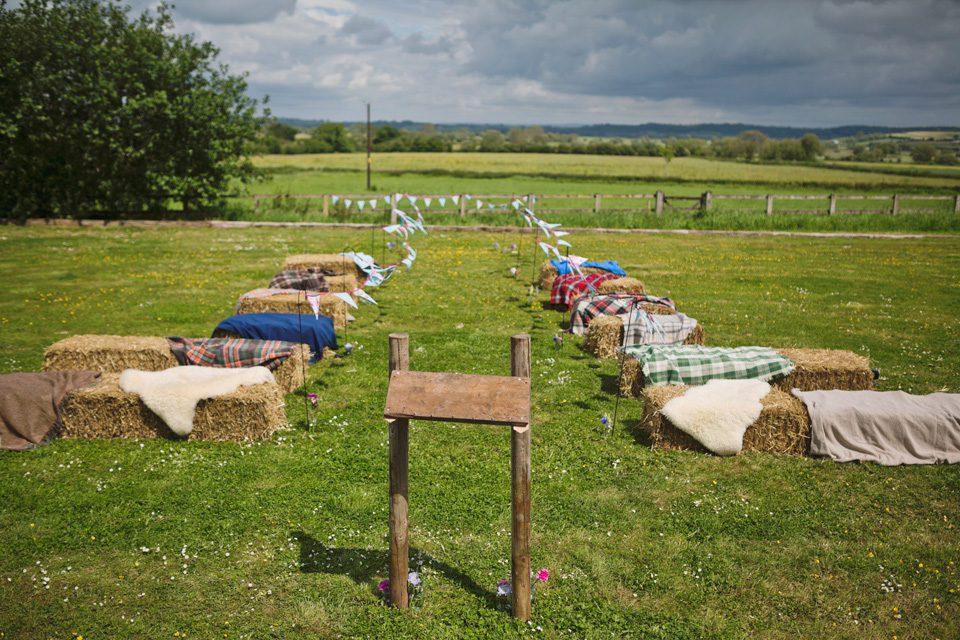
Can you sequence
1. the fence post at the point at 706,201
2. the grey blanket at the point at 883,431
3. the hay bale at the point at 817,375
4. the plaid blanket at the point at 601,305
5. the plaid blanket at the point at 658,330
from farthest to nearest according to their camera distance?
1. the fence post at the point at 706,201
2. the plaid blanket at the point at 601,305
3. the plaid blanket at the point at 658,330
4. the hay bale at the point at 817,375
5. the grey blanket at the point at 883,431

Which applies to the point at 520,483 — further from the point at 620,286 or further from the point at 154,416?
the point at 620,286

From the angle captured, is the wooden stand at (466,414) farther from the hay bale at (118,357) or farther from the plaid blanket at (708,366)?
the hay bale at (118,357)

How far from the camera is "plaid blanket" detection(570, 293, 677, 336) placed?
12180 mm

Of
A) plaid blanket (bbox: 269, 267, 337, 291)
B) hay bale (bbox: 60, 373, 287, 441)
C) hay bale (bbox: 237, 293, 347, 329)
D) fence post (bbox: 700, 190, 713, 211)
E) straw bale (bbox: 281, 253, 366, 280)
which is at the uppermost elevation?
fence post (bbox: 700, 190, 713, 211)

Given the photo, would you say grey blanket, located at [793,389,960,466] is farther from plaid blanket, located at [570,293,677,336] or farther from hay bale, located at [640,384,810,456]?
plaid blanket, located at [570,293,677,336]

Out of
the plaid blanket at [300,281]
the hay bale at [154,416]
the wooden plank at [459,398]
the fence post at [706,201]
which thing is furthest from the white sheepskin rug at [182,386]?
the fence post at [706,201]

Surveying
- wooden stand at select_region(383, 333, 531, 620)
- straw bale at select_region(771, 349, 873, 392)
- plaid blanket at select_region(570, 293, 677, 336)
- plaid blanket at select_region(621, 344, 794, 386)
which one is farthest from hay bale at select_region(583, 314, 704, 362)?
wooden stand at select_region(383, 333, 531, 620)

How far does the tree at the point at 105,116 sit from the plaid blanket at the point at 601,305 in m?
21.8

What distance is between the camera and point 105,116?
27.3 metres

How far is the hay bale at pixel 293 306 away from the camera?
492 inches

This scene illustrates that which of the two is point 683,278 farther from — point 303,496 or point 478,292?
point 303,496

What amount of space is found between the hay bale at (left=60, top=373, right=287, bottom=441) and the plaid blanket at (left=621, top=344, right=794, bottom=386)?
4.92 meters

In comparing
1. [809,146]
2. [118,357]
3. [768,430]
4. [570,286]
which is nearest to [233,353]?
[118,357]

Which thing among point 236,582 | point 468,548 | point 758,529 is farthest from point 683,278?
point 236,582
